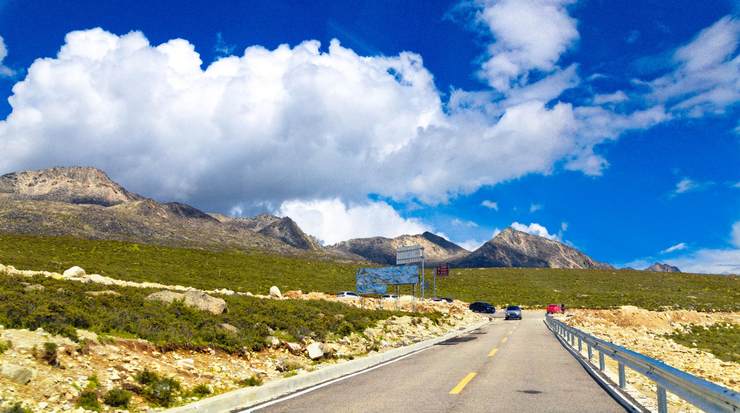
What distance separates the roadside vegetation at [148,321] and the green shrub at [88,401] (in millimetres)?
1541

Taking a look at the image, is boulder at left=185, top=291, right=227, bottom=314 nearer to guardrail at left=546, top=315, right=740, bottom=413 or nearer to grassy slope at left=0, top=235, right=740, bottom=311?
guardrail at left=546, top=315, right=740, bottom=413

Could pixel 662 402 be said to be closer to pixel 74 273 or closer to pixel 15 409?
pixel 15 409

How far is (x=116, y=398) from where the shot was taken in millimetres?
9672

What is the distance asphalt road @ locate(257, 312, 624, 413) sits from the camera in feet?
32.5

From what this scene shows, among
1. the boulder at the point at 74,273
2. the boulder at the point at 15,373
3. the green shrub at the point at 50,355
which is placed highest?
the boulder at the point at 74,273

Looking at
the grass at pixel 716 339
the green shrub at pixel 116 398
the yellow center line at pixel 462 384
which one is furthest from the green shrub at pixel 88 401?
the grass at pixel 716 339

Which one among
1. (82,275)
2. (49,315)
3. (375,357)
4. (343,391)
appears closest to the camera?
(343,391)

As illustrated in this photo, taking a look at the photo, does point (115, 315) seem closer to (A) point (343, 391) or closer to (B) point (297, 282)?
(A) point (343, 391)

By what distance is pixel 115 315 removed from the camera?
15.1 m

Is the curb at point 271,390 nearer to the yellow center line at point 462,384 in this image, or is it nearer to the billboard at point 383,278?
the yellow center line at point 462,384

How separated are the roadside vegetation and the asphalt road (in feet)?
14.9

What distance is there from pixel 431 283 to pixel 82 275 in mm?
73951

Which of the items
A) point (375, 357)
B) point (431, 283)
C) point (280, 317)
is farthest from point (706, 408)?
point (431, 283)

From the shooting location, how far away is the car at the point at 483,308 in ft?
216
